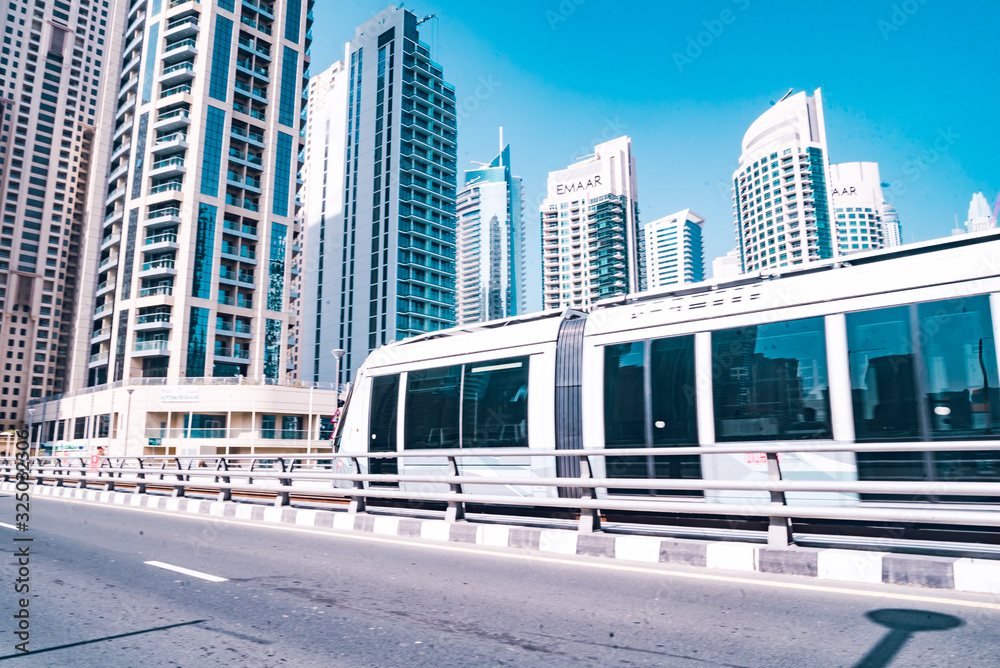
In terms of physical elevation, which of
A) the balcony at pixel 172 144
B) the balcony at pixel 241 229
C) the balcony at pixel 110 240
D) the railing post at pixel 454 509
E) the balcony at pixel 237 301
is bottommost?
the railing post at pixel 454 509

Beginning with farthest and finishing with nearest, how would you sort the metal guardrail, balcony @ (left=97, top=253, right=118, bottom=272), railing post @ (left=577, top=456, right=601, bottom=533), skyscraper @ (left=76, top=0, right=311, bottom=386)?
1. balcony @ (left=97, top=253, right=118, bottom=272)
2. skyscraper @ (left=76, top=0, right=311, bottom=386)
3. railing post @ (left=577, top=456, right=601, bottom=533)
4. the metal guardrail

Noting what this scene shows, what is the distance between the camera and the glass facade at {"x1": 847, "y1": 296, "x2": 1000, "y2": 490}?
741 cm

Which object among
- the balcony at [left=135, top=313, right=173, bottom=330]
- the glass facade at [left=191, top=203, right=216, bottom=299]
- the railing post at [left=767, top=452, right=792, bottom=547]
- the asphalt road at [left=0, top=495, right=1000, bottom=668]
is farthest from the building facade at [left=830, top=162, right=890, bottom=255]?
the asphalt road at [left=0, top=495, right=1000, bottom=668]

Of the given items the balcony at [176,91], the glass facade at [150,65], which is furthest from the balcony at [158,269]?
the glass facade at [150,65]

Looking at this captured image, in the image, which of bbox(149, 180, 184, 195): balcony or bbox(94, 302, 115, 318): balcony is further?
bbox(94, 302, 115, 318): balcony

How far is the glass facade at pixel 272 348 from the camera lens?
231 feet

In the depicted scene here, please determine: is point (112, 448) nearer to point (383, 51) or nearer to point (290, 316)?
point (290, 316)

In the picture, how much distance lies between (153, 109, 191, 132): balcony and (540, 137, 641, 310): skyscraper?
97.3 meters

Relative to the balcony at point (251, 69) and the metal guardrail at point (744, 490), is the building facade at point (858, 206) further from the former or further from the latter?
the metal guardrail at point (744, 490)

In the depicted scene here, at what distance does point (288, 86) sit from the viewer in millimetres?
74812

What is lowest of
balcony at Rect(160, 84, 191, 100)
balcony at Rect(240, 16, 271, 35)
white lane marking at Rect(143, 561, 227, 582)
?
white lane marking at Rect(143, 561, 227, 582)

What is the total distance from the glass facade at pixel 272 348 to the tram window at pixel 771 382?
66319 millimetres

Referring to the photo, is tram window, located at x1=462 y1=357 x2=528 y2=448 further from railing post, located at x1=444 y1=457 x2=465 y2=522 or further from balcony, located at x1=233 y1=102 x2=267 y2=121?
balcony, located at x1=233 y1=102 x2=267 y2=121

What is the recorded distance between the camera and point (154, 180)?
66562mm
